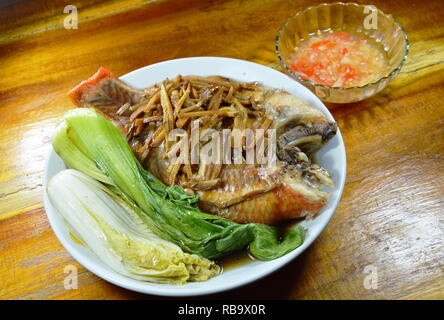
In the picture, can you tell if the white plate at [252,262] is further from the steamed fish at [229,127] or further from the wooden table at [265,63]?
the wooden table at [265,63]

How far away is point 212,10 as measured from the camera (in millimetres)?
3141

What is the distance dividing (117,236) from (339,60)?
162cm

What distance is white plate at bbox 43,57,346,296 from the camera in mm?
1647

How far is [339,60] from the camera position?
2619 millimetres

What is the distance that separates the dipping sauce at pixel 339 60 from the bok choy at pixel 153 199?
1069 mm

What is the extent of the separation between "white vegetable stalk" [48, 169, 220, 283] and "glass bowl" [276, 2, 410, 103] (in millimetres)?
1133

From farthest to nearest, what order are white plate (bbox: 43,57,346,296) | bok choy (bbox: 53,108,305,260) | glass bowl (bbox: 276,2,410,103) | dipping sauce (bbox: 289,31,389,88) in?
dipping sauce (bbox: 289,31,389,88), glass bowl (bbox: 276,2,410,103), bok choy (bbox: 53,108,305,260), white plate (bbox: 43,57,346,296)

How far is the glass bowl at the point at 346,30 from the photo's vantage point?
7.82 feet

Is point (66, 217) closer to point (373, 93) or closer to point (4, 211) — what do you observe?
point (4, 211)

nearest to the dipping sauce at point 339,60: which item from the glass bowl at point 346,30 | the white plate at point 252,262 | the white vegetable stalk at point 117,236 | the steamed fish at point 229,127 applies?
the glass bowl at point 346,30

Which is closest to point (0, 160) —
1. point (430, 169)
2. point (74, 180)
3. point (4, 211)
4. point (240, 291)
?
point (4, 211)

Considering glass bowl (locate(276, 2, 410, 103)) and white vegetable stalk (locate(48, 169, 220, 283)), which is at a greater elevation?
glass bowl (locate(276, 2, 410, 103))

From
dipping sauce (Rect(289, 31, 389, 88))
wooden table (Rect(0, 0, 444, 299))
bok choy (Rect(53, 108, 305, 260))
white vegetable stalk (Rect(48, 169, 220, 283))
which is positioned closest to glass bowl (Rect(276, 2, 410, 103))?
dipping sauce (Rect(289, 31, 389, 88))

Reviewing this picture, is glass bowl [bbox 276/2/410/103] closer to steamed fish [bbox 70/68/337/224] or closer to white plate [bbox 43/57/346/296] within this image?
white plate [bbox 43/57/346/296]
